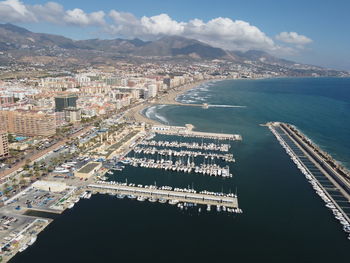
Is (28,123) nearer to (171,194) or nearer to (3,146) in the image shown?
(3,146)

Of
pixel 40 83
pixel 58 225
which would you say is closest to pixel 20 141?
pixel 58 225

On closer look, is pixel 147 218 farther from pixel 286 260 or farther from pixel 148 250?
pixel 286 260

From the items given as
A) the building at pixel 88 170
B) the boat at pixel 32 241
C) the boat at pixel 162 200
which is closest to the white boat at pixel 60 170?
the building at pixel 88 170

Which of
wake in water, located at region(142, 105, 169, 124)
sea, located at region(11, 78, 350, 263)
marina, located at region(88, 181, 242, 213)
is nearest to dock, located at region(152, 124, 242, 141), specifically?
wake in water, located at region(142, 105, 169, 124)

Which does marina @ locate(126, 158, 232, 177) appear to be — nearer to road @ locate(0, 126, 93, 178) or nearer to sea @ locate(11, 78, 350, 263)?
sea @ locate(11, 78, 350, 263)

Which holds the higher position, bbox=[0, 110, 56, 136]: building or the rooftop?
bbox=[0, 110, 56, 136]: building

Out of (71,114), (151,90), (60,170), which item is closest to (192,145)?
(60,170)

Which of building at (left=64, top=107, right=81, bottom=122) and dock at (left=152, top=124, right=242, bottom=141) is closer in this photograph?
dock at (left=152, top=124, right=242, bottom=141)
